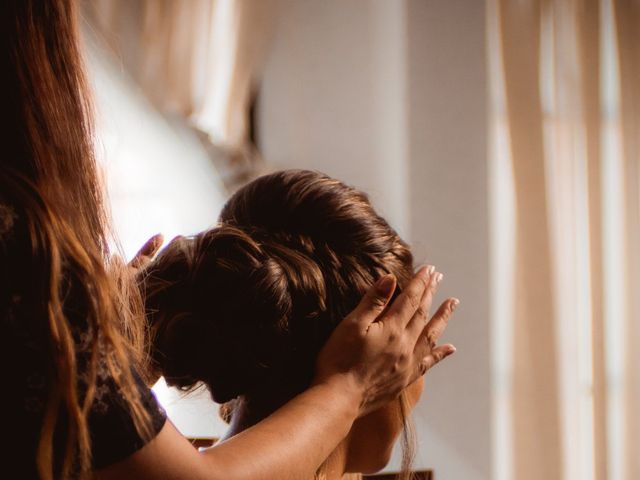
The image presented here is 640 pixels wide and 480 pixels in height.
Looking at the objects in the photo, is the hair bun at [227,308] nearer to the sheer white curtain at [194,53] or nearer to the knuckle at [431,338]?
the knuckle at [431,338]

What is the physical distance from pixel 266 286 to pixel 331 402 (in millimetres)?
209

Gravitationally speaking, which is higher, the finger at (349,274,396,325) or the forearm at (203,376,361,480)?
the finger at (349,274,396,325)

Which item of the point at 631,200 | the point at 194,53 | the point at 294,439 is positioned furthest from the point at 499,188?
the point at 294,439

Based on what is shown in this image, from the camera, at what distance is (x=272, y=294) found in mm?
988

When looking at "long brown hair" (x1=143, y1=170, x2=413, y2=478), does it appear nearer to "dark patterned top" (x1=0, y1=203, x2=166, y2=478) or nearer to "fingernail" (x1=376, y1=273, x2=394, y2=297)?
"fingernail" (x1=376, y1=273, x2=394, y2=297)

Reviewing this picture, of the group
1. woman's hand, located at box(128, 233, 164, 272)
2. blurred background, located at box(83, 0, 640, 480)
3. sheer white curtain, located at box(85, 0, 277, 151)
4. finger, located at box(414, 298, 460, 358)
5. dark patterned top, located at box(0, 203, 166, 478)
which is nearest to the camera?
dark patterned top, located at box(0, 203, 166, 478)

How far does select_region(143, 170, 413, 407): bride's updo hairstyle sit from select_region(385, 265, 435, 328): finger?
12 cm

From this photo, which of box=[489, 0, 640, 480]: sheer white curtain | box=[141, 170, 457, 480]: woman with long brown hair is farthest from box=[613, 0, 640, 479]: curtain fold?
box=[141, 170, 457, 480]: woman with long brown hair

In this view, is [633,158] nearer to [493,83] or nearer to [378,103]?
[493,83]

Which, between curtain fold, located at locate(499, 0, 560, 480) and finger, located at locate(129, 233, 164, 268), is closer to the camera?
finger, located at locate(129, 233, 164, 268)

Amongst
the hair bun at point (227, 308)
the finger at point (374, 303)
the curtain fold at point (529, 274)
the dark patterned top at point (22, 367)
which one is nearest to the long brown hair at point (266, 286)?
the hair bun at point (227, 308)

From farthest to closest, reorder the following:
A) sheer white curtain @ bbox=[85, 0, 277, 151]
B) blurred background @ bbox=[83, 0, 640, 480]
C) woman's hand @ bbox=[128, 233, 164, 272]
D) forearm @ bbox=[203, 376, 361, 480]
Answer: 1. blurred background @ bbox=[83, 0, 640, 480]
2. sheer white curtain @ bbox=[85, 0, 277, 151]
3. woman's hand @ bbox=[128, 233, 164, 272]
4. forearm @ bbox=[203, 376, 361, 480]

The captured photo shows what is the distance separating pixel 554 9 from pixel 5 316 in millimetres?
2335

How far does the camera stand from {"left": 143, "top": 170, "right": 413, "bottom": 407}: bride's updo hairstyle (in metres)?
1.00
